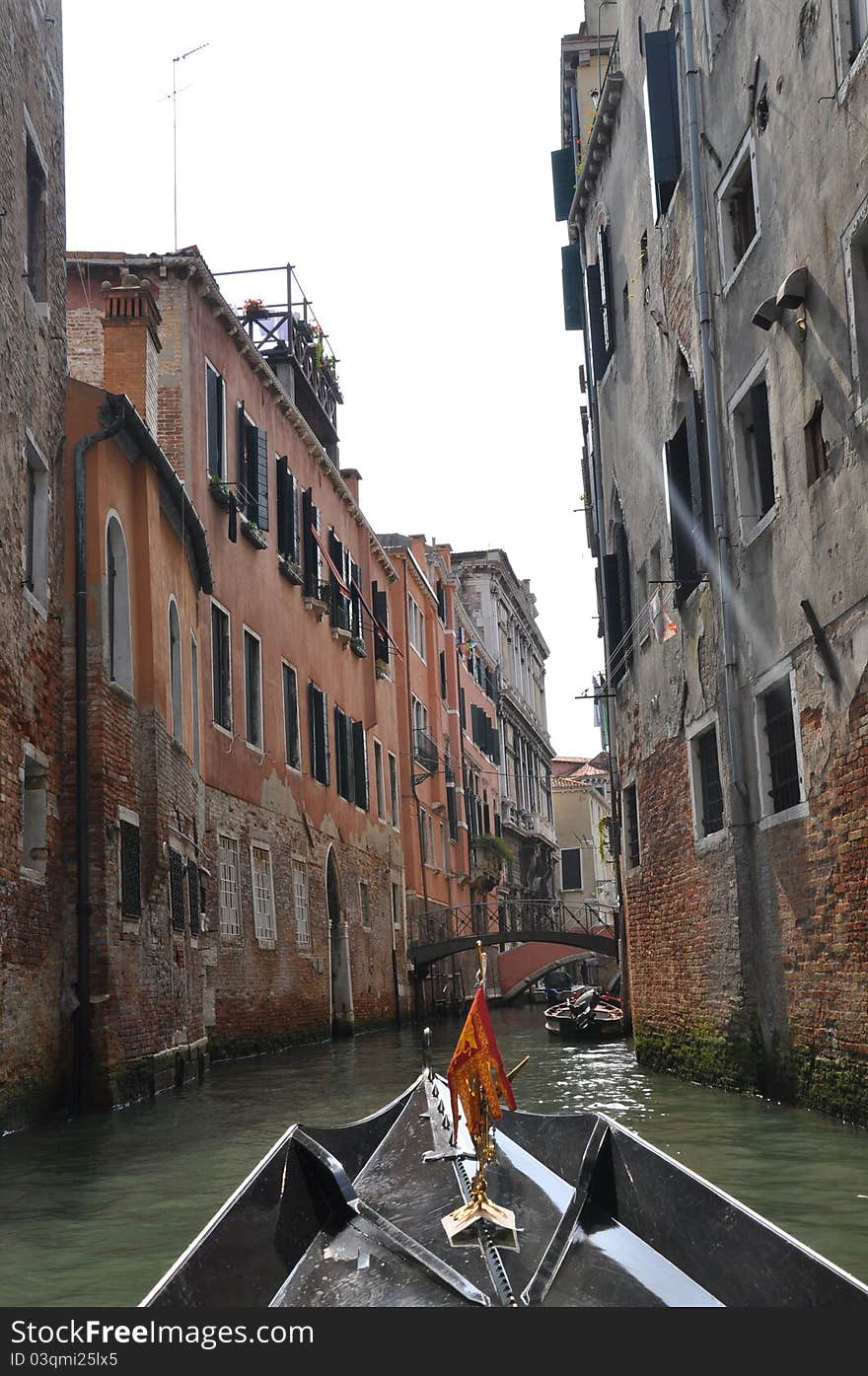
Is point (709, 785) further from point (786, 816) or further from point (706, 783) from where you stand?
point (786, 816)

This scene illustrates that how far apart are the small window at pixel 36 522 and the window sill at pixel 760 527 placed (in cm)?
520

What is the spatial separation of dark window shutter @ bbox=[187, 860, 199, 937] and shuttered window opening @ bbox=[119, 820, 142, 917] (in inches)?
91.0

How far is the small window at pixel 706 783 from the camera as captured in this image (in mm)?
12109

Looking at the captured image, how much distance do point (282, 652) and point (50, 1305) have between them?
52.8 ft

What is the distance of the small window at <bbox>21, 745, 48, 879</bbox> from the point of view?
1130 centimetres

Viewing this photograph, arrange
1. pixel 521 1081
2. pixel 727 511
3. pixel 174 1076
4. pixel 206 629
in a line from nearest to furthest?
1. pixel 727 511
2. pixel 174 1076
3. pixel 521 1081
4. pixel 206 629

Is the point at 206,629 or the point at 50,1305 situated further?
the point at 206,629

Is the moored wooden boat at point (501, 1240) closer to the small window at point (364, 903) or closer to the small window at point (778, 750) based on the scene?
the small window at point (778, 750)

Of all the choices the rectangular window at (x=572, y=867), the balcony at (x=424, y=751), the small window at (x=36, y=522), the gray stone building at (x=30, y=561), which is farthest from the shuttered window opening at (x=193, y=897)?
the rectangular window at (x=572, y=867)

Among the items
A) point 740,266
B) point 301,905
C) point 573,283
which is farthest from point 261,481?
point 740,266

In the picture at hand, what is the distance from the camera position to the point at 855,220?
859 centimetres

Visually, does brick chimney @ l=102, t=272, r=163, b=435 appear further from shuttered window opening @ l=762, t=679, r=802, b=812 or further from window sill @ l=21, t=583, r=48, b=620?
shuttered window opening @ l=762, t=679, r=802, b=812

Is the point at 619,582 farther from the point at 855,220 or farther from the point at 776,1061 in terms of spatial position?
the point at 855,220

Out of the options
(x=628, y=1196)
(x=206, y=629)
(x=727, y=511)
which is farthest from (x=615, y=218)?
(x=628, y=1196)
